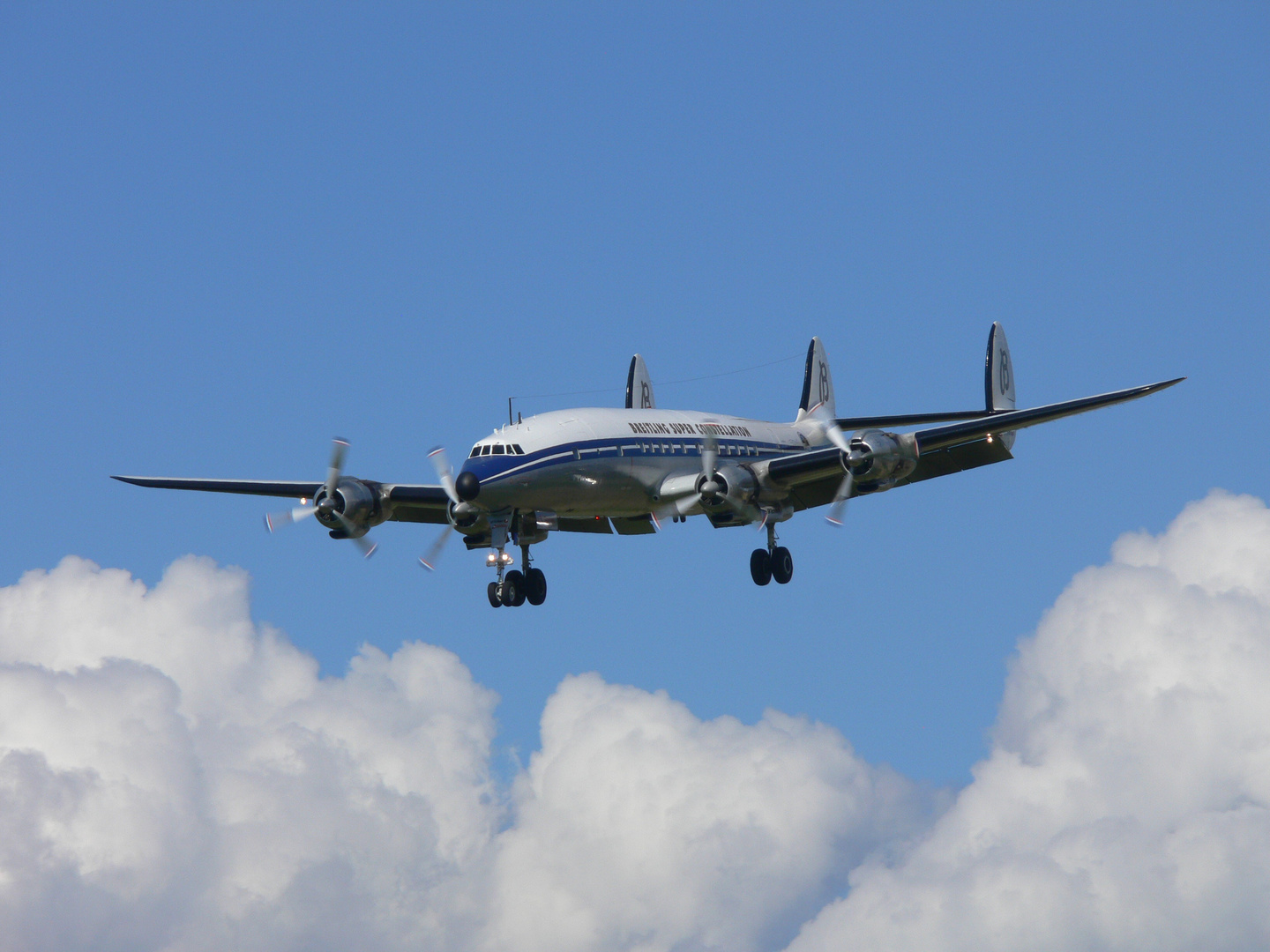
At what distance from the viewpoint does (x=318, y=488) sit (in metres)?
44.3

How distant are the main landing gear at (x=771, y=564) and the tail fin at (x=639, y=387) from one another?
8611mm

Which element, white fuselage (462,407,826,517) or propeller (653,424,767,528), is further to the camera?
propeller (653,424,767,528)

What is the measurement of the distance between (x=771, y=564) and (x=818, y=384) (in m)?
10.4

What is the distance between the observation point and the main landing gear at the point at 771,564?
45844 millimetres

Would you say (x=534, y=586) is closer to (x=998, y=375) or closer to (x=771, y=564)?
(x=771, y=564)

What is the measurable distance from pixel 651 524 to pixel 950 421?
31.6 feet

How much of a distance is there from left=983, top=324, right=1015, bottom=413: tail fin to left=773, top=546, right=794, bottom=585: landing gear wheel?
8.42 m

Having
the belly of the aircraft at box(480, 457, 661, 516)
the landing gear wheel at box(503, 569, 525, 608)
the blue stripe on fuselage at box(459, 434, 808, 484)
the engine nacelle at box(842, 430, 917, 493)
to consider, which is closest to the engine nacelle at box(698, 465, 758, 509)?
the blue stripe on fuselage at box(459, 434, 808, 484)

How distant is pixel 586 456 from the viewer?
1609 inches

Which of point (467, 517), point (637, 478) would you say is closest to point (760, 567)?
point (637, 478)

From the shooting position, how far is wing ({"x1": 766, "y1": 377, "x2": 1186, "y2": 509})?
40250mm

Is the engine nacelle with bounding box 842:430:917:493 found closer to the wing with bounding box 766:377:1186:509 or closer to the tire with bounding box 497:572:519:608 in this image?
the wing with bounding box 766:377:1186:509

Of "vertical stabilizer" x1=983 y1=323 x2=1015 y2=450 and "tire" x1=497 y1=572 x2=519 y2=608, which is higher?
"vertical stabilizer" x1=983 y1=323 x2=1015 y2=450

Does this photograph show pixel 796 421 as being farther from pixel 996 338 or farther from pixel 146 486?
pixel 146 486
